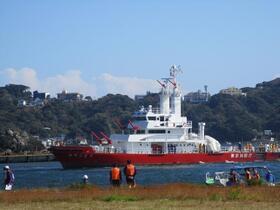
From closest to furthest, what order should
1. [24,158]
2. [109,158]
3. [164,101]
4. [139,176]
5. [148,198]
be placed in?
1. [148,198]
2. [139,176]
3. [109,158]
4. [164,101]
5. [24,158]

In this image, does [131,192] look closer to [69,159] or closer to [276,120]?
[69,159]

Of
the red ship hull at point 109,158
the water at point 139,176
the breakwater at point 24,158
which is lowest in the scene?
the water at point 139,176

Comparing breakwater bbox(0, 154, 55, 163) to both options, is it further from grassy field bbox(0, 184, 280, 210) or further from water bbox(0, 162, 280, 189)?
grassy field bbox(0, 184, 280, 210)

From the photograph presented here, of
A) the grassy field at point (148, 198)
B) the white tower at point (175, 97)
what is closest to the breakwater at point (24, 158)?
the white tower at point (175, 97)

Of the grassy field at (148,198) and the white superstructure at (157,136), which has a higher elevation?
the white superstructure at (157,136)

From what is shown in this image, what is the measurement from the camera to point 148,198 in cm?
2594

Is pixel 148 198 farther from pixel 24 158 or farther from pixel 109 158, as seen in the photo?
pixel 24 158

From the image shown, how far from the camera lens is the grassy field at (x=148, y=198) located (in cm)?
2381

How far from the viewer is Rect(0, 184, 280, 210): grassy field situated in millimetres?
23812

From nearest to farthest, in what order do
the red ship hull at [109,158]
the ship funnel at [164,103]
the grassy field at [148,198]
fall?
the grassy field at [148,198] → the red ship hull at [109,158] → the ship funnel at [164,103]

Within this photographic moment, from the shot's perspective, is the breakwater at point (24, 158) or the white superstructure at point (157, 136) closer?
the white superstructure at point (157, 136)

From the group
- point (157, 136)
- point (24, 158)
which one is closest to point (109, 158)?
point (157, 136)

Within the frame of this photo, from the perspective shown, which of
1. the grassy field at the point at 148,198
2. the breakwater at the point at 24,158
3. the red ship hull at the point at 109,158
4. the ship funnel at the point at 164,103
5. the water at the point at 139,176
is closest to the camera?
the grassy field at the point at 148,198

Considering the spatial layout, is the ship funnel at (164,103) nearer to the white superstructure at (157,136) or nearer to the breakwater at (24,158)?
the white superstructure at (157,136)
